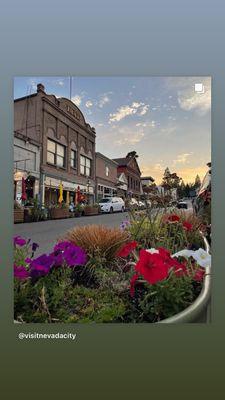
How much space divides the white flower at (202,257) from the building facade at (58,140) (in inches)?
33.4

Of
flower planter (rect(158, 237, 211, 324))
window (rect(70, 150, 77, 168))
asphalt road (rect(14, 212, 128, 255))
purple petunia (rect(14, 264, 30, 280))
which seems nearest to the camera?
flower planter (rect(158, 237, 211, 324))

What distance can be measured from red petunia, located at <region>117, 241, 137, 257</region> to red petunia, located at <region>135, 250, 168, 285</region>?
0.12 meters

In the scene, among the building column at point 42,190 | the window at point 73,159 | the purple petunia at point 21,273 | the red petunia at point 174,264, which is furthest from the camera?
the window at point 73,159

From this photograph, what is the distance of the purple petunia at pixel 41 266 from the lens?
6.41ft

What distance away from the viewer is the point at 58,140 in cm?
225

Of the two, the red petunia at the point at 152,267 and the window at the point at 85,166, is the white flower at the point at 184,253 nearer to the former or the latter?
the red petunia at the point at 152,267

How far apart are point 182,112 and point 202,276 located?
42.6 inches

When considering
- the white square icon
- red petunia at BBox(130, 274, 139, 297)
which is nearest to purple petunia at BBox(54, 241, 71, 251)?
red petunia at BBox(130, 274, 139, 297)

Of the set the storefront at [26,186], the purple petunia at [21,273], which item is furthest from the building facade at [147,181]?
the purple petunia at [21,273]

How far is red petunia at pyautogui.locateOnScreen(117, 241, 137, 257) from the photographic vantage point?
199 centimetres

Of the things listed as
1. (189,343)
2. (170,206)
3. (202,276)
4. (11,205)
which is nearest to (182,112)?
(170,206)

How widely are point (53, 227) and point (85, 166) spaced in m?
0.52

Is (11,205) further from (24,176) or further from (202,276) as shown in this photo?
(202,276)

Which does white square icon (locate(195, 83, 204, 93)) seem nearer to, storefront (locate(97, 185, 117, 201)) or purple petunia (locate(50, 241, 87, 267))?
storefront (locate(97, 185, 117, 201))
